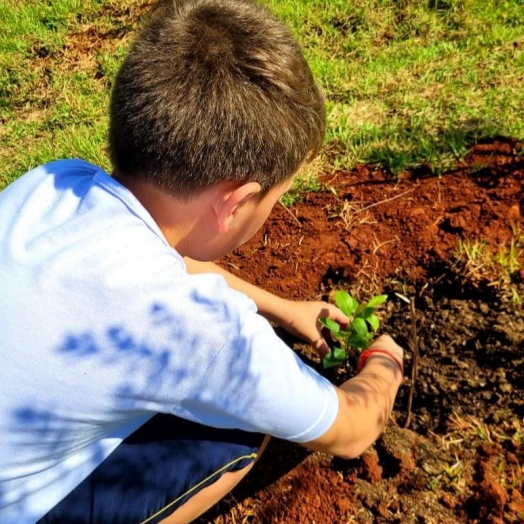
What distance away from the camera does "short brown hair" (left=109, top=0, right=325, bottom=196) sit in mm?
1714

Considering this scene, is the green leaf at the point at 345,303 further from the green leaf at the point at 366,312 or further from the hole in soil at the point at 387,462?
the hole in soil at the point at 387,462

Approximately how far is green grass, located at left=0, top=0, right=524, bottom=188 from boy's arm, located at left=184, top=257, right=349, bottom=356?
1031 mm

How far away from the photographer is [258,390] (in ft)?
5.09

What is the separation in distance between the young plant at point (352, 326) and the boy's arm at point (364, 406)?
8cm

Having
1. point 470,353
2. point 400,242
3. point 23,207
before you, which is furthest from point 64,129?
point 470,353

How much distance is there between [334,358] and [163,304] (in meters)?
1.04

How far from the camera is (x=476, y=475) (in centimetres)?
222

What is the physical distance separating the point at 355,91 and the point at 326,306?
5.68ft

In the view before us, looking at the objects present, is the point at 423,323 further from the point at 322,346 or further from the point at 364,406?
the point at 364,406

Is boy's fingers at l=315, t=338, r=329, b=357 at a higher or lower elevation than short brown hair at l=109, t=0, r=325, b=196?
lower

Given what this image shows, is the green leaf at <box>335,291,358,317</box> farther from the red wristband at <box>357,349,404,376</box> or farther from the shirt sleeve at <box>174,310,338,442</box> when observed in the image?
the shirt sleeve at <box>174,310,338,442</box>

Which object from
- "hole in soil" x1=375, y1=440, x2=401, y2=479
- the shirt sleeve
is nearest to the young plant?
"hole in soil" x1=375, y1=440, x2=401, y2=479

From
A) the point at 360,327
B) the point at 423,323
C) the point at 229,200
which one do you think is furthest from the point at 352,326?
the point at 229,200

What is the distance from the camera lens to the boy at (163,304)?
1500 millimetres
